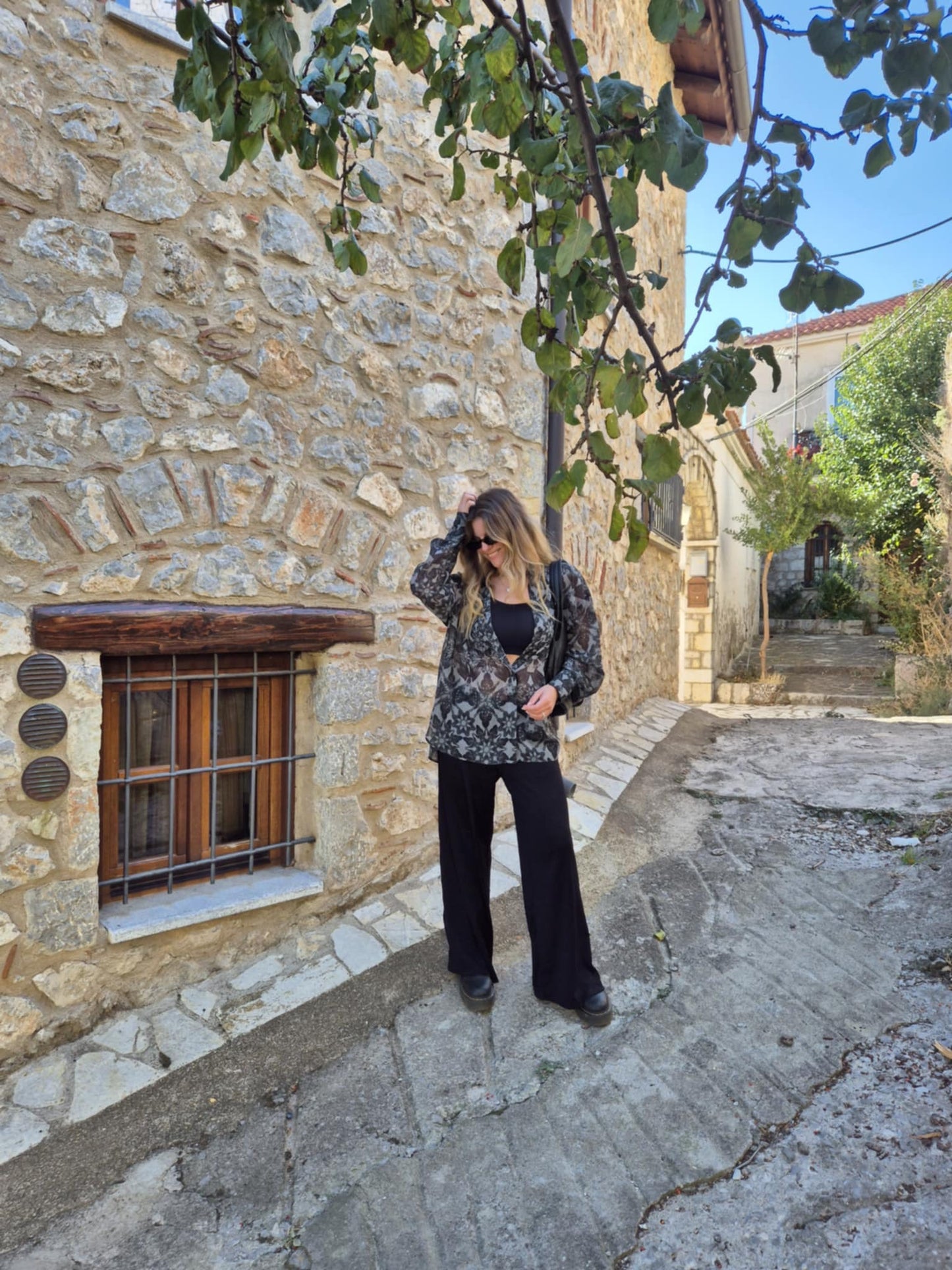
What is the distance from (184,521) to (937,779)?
4.26 metres

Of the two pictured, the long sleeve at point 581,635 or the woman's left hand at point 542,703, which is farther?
the long sleeve at point 581,635

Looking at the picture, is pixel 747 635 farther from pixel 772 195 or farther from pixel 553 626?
pixel 772 195

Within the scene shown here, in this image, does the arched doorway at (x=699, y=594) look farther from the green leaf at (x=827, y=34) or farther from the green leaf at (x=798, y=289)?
the green leaf at (x=827, y=34)

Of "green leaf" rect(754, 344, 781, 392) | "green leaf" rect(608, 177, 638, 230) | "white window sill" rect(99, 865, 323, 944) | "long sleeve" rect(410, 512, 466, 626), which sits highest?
"green leaf" rect(608, 177, 638, 230)

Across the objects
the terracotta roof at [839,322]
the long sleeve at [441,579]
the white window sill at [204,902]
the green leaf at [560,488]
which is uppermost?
the terracotta roof at [839,322]

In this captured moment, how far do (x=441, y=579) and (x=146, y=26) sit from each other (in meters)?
1.84

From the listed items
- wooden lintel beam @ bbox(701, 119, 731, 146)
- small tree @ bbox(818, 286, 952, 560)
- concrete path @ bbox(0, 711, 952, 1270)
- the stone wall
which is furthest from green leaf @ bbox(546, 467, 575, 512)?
small tree @ bbox(818, 286, 952, 560)

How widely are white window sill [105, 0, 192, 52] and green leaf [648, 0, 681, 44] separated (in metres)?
1.91

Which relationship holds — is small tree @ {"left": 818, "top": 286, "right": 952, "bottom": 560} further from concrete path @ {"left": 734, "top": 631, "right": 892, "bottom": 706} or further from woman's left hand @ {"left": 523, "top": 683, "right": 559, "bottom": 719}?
woman's left hand @ {"left": 523, "top": 683, "right": 559, "bottom": 719}

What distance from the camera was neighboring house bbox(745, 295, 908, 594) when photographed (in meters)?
18.9

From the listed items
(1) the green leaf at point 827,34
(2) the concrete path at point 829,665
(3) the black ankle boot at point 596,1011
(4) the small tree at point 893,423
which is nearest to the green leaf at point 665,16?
(1) the green leaf at point 827,34

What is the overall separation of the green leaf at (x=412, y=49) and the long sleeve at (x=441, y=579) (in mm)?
1188

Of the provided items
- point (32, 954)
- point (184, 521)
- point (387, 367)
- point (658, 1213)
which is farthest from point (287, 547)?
point (658, 1213)

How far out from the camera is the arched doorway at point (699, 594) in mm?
10922
